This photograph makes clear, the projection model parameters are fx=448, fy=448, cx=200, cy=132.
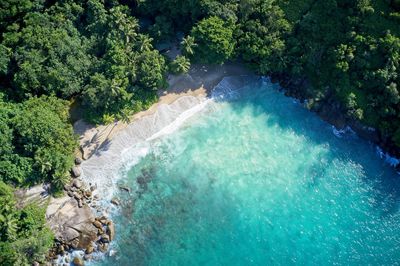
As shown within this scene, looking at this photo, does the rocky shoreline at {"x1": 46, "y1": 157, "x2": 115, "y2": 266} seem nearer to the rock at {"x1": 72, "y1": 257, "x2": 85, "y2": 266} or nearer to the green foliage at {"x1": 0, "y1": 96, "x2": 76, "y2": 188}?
the rock at {"x1": 72, "y1": 257, "x2": 85, "y2": 266}

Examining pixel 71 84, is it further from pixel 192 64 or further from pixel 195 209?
pixel 195 209

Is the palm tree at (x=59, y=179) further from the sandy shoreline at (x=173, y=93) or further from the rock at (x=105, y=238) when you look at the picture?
the rock at (x=105, y=238)

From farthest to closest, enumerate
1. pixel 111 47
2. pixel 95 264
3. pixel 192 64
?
pixel 192 64 < pixel 111 47 < pixel 95 264

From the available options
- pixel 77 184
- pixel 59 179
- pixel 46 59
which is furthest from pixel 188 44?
pixel 59 179

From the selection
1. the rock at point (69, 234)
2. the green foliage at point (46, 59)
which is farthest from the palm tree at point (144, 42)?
the rock at point (69, 234)

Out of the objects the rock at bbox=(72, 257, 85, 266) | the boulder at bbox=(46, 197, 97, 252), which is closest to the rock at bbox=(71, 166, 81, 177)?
the boulder at bbox=(46, 197, 97, 252)

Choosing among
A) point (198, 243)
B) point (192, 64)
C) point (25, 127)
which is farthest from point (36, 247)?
point (192, 64)

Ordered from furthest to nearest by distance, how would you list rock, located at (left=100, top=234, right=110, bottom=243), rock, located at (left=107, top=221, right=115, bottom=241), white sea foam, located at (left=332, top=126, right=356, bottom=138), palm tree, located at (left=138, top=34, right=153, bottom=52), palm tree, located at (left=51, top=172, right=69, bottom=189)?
white sea foam, located at (left=332, top=126, right=356, bottom=138) < palm tree, located at (left=138, top=34, right=153, bottom=52) < palm tree, located at (left=51, top=172, right=69, bottom=189) < rock, located at (left=107, top=221, right=115, bottom=241) < rock, located at (left=100, top=234, right=110, bottom=243)

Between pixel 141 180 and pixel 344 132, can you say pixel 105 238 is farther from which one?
pixel 344 132
